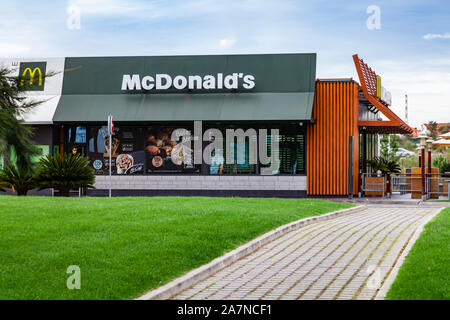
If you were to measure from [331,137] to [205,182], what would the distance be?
5.62 meters

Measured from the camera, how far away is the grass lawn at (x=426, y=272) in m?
8.38

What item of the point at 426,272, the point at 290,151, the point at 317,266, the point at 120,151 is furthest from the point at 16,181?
the point at 426,272

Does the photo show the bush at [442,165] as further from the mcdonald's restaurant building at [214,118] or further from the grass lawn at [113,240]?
the grass lawn at [113,240]

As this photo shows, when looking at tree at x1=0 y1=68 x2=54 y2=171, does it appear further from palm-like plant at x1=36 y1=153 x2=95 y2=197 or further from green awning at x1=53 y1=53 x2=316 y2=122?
green awning at x1=53 y1=53 x2=316 y2=122

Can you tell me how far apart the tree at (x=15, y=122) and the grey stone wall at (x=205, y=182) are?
18440 millimetres

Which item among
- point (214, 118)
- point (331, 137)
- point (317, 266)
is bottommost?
point (317, 266)

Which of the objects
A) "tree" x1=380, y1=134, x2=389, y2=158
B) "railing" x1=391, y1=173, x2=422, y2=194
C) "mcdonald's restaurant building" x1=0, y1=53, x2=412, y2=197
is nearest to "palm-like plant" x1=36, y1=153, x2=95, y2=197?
"mcdonald's restaurant building" x1=0, y1=53, x2=412, y2=197

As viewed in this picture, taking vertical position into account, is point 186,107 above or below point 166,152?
above

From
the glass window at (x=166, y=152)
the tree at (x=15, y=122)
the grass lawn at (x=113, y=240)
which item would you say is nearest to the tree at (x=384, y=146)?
the glass window at (x=166, y=152)

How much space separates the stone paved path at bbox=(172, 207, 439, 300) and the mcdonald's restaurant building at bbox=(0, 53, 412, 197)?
11501mm

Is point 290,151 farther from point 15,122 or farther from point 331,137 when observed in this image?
point 15,122

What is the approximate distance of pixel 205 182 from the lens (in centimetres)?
2861

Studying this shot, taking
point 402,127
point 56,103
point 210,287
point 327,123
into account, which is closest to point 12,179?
point 56,103

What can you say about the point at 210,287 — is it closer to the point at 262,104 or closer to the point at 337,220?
the point at 337,220
